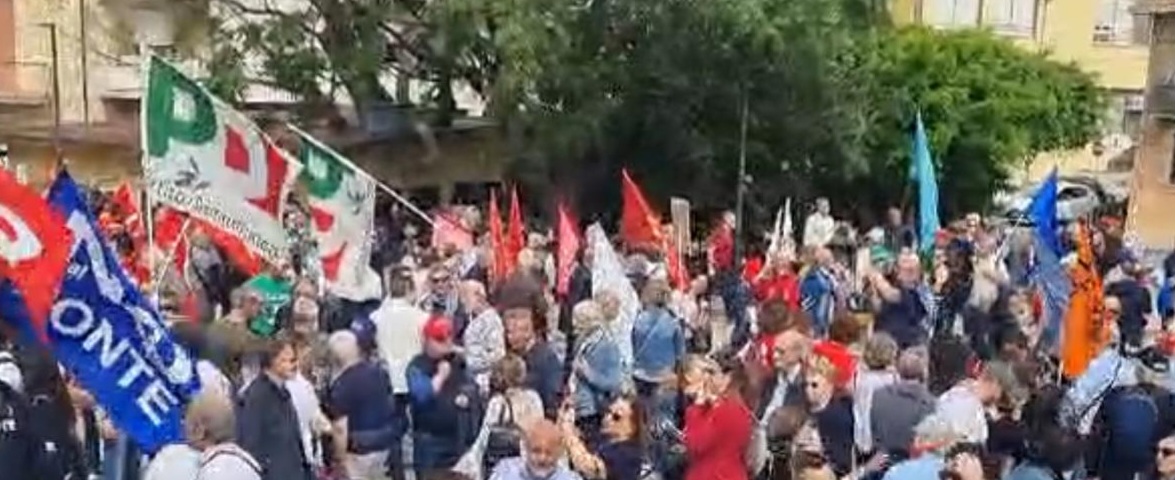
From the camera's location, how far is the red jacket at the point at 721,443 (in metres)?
8.34

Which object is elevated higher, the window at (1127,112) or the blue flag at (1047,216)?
the blue flag at (1047,216)

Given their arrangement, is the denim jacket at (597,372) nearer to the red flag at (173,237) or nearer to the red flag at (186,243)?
the red flag at (186,243)

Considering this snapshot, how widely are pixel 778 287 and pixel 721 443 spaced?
7177mm

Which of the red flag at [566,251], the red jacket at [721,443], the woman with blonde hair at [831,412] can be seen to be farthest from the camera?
the red flag at [566,251]

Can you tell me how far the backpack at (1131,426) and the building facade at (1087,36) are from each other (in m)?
33.1

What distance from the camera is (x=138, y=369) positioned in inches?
313

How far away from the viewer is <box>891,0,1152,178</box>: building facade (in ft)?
138

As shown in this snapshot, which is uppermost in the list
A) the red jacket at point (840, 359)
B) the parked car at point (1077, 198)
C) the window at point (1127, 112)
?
the red jacket at point (840, 359)

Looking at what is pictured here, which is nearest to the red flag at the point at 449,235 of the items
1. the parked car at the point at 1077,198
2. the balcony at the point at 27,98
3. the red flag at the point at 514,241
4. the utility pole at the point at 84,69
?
the red flag at the point at 514,241

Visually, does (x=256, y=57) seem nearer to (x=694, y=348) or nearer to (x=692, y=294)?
(x=692, y=294)

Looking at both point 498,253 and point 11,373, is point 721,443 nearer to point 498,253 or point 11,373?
point 11,373

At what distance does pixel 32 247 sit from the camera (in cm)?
823

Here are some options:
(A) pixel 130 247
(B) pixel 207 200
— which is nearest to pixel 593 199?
(A) pixel 130 247

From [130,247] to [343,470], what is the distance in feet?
22.5
